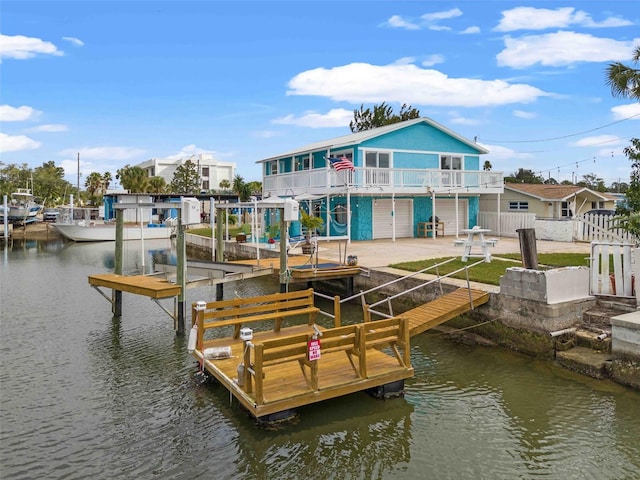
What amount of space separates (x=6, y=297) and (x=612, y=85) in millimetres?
22150

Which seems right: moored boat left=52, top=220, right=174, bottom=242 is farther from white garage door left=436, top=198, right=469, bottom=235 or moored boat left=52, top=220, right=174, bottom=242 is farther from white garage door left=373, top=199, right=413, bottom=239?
white garage door left=436, top=198, right=469, bottom=235

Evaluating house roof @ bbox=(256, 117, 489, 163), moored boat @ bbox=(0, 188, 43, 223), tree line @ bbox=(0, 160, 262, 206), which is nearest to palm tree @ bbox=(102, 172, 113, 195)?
tree line @ bbox=(0, 160, 262, 206)

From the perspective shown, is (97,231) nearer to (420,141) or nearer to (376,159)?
(376,159)

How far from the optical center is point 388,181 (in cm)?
2486

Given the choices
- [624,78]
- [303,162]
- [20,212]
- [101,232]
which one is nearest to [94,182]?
[20,212]

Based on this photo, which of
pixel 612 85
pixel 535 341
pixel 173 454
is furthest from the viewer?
pixel 612 85

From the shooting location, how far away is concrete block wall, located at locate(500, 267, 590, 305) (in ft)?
34.2

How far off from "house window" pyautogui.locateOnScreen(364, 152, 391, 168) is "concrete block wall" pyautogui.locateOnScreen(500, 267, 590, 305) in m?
15.8

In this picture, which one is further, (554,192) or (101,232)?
(101,232)

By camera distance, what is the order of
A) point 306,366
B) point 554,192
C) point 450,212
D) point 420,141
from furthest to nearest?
point 554,192
point 450,212
point 420,141
point 306,366

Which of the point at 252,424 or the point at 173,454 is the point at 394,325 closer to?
the point at 252,424

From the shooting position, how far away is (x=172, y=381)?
926cm

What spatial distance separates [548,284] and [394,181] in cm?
1524

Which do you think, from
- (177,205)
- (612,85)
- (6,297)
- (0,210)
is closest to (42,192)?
(0,210)
